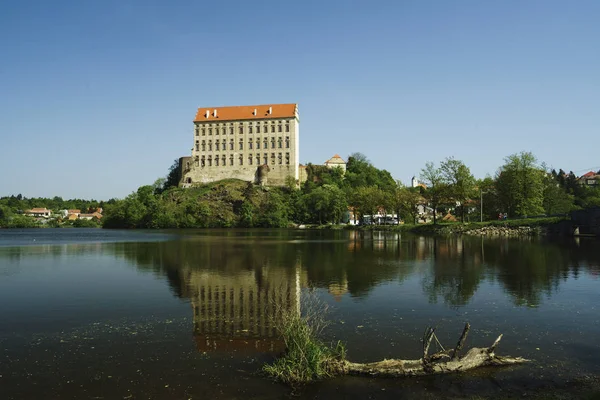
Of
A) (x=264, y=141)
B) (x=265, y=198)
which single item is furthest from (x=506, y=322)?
(x=264, y=141)

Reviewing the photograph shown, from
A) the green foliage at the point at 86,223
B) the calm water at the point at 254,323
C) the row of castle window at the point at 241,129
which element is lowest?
the calm water at the point at 254,323

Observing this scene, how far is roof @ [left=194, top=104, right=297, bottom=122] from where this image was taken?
144m

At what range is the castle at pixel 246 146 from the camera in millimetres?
142250

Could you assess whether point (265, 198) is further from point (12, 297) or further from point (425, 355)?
point (425, 355)

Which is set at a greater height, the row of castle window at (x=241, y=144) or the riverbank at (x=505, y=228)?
the row of castle window at (x=241, y=144)

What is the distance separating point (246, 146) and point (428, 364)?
136833 mm

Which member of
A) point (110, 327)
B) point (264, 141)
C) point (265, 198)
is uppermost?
point (264, 141)

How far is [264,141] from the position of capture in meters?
144

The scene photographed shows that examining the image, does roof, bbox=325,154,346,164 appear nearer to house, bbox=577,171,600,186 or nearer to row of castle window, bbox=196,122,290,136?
row of castle window, bbox=196,122,290,136

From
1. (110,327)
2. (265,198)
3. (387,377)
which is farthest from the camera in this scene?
(265,198)

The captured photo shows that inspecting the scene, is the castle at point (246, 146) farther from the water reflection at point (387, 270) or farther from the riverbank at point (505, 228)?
the water reflection at point (387, 270)

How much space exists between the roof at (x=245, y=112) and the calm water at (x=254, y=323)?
11380 centimetres

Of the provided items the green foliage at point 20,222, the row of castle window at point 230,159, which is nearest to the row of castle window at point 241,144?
the row of castle window at point 230,159

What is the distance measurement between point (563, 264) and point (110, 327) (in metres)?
34.1
